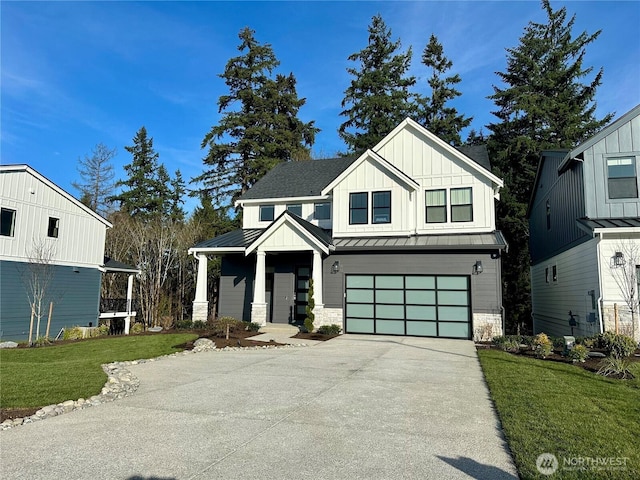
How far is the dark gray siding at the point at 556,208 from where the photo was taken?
13.6 metres

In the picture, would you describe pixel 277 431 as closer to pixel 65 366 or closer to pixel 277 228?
pixel 65 366

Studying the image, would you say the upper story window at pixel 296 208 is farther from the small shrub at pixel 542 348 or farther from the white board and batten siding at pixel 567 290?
the small shrub at pixel 542 348

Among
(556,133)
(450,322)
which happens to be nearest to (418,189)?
(450,322)

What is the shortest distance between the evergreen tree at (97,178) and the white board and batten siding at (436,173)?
26119 mm

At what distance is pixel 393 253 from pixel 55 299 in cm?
1502

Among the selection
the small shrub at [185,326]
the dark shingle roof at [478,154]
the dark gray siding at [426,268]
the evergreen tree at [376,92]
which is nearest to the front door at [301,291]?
the dark gray siding at [426,268]

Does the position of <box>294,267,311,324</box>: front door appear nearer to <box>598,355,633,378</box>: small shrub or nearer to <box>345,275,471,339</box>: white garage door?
<box>345,275,471,339</box>: white garage door

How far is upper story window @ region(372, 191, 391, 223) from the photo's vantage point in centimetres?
1655

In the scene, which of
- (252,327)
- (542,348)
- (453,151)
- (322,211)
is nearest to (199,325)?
(252,327)

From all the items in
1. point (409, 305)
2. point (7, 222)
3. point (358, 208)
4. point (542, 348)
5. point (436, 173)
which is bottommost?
point (542, 348)

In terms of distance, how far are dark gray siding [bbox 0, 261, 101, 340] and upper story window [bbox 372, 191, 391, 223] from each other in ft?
47.0

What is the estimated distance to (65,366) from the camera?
8922mm

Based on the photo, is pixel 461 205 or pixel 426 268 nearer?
pixel 426 268

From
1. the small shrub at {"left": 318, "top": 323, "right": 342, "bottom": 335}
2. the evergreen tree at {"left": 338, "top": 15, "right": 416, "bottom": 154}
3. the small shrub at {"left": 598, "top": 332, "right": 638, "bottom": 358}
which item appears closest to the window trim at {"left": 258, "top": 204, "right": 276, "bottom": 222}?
the small shrub at {"left": 318, "top": 323, "right": 342, "bottom": 335}
